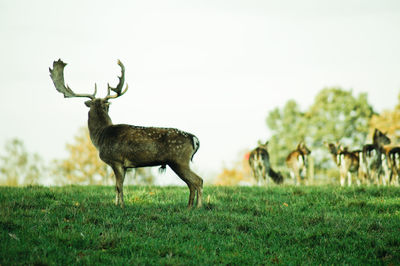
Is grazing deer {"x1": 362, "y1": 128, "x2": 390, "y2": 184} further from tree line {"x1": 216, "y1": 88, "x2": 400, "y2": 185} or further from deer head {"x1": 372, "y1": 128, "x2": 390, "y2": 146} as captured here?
tree line {"x1": 216, "y1": 88, "x2": 400, "y2": 185}

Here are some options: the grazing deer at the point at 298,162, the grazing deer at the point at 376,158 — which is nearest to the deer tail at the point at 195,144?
the grazing deer at the point at 376,158

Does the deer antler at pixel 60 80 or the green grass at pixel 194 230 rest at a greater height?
the deer antler at pixel 60 80

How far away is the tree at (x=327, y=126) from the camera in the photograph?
4434 cm

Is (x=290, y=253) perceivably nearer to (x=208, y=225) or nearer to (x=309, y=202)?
(x=208, y=225)

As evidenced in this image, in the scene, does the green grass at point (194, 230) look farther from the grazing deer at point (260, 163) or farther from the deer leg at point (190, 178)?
the grazing deer at point (260, 163)

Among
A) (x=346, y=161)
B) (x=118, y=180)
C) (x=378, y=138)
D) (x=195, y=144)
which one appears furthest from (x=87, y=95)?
(x=346, y=161)

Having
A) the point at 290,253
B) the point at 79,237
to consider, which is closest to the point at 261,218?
the point at 290,253

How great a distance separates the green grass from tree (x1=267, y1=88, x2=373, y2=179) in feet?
112

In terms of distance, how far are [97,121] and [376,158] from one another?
15.1m

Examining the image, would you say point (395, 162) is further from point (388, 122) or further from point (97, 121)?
point (388, 122)

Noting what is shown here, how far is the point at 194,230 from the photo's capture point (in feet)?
26.0

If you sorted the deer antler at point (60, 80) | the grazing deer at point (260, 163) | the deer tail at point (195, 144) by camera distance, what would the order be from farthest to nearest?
the grazing deer at point (260, 163) → the deer antler at point (60, 80) → the deer tail at point (195, 144)

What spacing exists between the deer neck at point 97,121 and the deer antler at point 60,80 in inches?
17.7

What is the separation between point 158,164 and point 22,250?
4.22m
